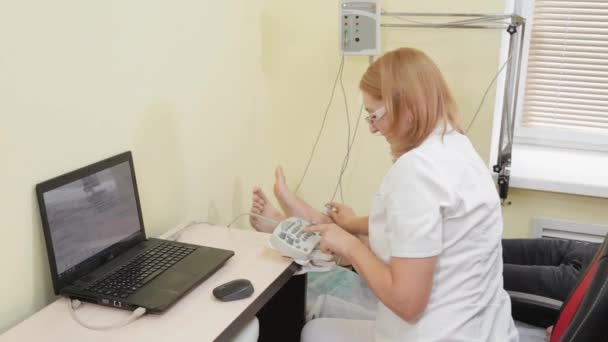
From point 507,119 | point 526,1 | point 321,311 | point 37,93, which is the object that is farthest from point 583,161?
point 37,93

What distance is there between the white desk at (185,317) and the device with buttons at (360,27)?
1.02 meters

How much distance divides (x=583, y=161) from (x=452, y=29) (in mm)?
842

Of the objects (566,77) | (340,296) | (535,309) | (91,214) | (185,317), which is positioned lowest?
(340,296)

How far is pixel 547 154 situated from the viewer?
8.68ft

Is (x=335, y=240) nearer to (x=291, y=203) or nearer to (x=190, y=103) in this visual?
(x=291, y=203)

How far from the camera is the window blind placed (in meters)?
2.48

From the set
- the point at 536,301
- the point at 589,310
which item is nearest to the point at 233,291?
the point at 589,310

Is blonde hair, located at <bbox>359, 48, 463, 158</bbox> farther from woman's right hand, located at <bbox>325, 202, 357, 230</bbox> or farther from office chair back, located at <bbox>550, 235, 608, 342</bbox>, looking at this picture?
woman's right hand, located at <bbox>325, 202, 357, 230</bbox>

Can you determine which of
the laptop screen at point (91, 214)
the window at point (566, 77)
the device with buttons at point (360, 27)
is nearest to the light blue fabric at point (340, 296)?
the laptop screen at point (91, 214)

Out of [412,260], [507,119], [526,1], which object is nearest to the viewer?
[412,260]

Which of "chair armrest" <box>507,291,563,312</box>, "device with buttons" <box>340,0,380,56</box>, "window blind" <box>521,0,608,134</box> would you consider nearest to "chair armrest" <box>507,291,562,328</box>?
"chair armrest" <box>507,291,563,312</box>

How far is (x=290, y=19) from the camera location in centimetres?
249

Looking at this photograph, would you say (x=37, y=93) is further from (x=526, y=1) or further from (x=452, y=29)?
(x=526, y=1)

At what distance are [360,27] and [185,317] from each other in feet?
4.47
